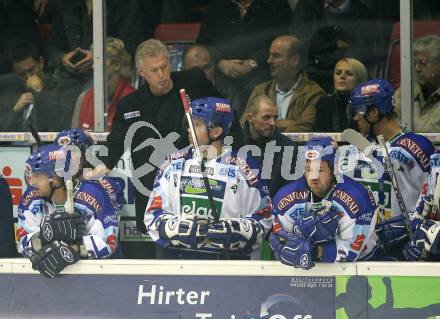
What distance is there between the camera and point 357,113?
7566 mm

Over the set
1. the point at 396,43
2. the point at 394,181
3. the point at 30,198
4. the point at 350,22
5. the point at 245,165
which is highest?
the point at 350,22

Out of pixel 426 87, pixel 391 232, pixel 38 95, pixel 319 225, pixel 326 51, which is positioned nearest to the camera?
pixel 319 225

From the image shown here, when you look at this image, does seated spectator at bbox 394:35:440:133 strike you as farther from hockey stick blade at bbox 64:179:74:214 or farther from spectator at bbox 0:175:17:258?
spectator at bbox 0:175:17:258

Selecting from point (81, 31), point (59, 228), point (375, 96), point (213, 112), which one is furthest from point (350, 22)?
point (59, 228)

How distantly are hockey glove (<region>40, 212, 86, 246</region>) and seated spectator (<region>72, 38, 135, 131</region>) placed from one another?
Answer: 161 centimetres

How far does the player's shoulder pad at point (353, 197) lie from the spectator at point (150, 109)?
5.71 feet

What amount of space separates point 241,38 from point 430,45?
1277mm

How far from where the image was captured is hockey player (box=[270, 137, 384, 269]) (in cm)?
642

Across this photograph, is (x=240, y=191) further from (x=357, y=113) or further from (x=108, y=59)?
(x=108, y=59)

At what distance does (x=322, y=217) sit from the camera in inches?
256

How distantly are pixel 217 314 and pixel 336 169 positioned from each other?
1.10 meters

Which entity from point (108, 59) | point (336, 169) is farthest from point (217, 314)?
point (108, 59)

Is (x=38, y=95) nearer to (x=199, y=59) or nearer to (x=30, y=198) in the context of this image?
(x=199, y=59)

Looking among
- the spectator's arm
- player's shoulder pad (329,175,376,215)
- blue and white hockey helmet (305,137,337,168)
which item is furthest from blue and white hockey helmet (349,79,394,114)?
the spectator's arm
